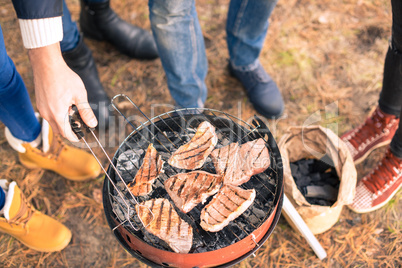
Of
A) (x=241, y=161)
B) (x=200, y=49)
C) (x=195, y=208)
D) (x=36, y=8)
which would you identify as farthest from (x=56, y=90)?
(x=200, y=49)

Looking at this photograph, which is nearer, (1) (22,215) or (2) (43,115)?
(2) (43,115)

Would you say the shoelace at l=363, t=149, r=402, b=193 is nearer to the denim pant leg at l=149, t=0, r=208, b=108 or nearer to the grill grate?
the grill grate

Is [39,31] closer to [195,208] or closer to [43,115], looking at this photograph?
[43,115]

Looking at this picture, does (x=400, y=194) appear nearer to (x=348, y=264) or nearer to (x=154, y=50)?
(x=348, y=264)

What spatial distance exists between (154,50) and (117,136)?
124 centimetres


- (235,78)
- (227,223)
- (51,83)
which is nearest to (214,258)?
(227,223)

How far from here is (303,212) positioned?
99.3 inches

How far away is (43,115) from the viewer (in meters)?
1.89

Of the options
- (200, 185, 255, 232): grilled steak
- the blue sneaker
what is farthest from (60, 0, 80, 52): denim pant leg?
(200, 185, 255, 232): grilled steak

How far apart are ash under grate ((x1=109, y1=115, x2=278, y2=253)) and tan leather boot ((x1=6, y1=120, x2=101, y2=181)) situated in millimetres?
918

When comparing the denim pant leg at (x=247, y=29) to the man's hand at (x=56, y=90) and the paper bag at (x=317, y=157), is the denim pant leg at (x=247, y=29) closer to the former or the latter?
the paper bag at (x=317, y=157)

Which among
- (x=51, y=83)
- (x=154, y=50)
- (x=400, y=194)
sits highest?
(x=51, y=83)

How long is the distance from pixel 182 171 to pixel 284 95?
2032mm

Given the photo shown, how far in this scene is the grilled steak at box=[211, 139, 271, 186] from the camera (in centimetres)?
213
